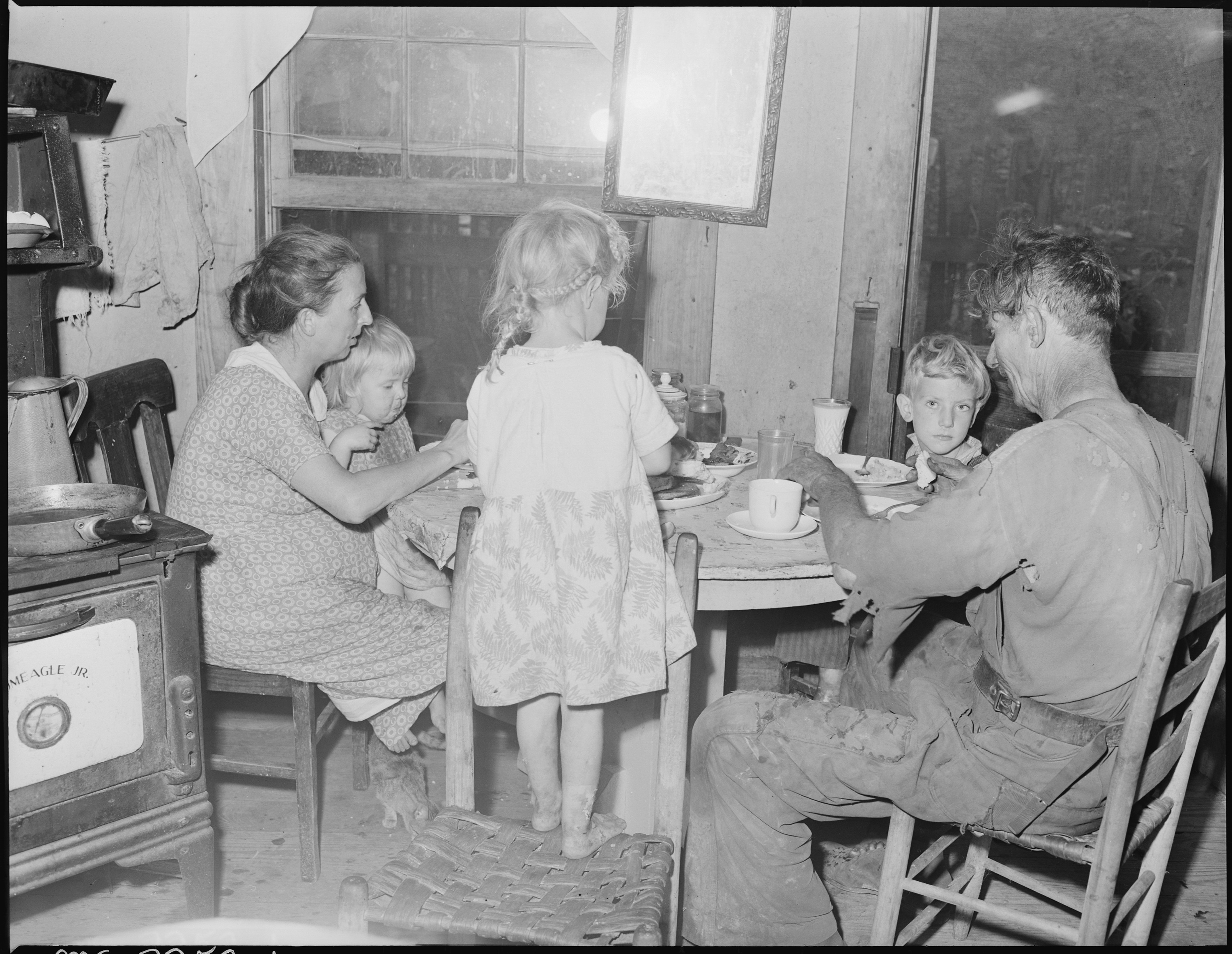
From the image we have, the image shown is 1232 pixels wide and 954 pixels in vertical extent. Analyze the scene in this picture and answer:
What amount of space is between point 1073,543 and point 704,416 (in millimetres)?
1753

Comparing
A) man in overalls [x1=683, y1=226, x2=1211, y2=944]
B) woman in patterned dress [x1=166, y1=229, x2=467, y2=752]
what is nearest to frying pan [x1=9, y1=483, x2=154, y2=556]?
woman in patterned dress [x1=166, y1=229, x2=467, y2=752]

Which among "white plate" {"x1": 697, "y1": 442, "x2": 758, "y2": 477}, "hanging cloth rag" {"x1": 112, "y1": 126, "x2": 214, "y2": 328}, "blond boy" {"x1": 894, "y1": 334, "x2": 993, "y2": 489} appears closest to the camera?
"white plate" {"x1": 697, "y1": 442, "x2": 758, "y2": 477}

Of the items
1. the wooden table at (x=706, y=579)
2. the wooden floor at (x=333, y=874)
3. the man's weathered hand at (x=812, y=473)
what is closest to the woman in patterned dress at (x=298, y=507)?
the wooden table at (x=706, y=579)

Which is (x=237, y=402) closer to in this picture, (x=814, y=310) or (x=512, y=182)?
(x=512, y=182)

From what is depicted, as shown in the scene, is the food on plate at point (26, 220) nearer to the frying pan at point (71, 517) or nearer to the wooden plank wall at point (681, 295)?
the frying pan at point (71, 517)

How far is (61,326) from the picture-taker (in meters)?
3.17

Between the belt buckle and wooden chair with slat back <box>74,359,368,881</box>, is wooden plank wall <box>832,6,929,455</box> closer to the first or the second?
the belt buckle

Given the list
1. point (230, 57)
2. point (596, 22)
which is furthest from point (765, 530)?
point (230, 57)

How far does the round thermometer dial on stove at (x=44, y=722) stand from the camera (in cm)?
203

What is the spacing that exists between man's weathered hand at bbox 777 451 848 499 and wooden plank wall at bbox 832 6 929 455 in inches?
52.3

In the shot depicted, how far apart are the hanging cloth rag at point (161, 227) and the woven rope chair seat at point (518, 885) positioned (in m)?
2.33

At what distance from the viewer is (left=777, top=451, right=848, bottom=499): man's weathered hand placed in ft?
7.96

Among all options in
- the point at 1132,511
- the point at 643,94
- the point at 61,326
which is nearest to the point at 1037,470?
the point at 1132,511

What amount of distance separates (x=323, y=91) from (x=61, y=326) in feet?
4.00
